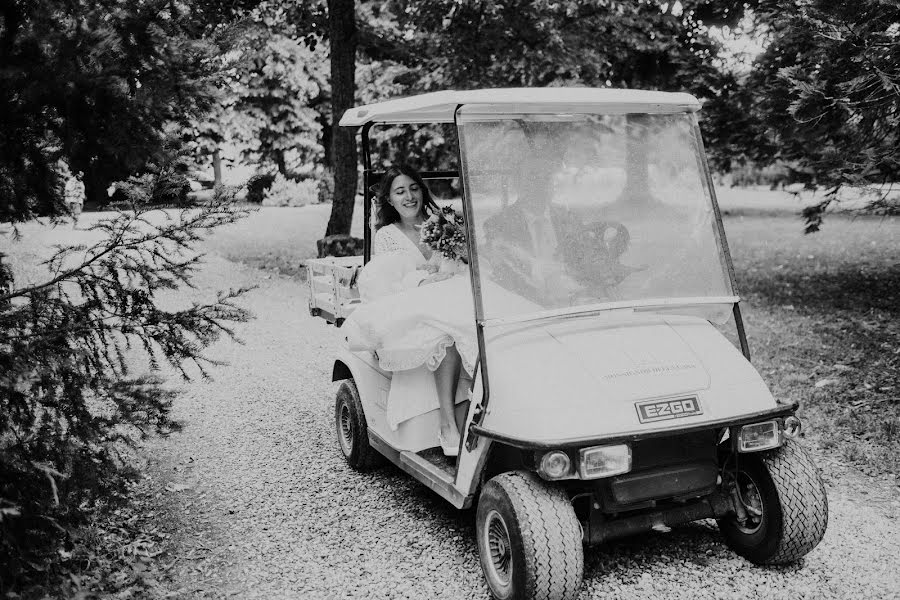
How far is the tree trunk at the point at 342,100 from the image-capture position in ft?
37.8

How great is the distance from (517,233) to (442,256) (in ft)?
3.00

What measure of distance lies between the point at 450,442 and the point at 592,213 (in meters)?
1.34

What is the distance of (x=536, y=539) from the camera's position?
9.79 ft

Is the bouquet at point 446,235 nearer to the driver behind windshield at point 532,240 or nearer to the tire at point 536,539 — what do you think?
the driver behind windshield at point 532,240

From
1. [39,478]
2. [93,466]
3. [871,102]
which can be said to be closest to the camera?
[39,478]

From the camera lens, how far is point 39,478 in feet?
8.50

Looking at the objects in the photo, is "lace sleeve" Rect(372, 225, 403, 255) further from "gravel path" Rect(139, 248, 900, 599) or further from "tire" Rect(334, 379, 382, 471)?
"gravel path" Rect(139, 248, 900, 599)

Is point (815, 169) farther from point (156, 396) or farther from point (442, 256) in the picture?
point (156, 396)

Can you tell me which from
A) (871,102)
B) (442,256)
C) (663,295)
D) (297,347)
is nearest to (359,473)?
(442,256)

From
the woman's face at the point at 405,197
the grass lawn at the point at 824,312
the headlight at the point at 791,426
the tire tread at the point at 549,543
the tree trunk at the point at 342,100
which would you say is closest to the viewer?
the tire tread at the point at 549,543

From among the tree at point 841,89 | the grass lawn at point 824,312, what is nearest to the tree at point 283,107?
the grass lawn at point 824,312

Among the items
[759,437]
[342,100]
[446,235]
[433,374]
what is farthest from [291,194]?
[759,437]

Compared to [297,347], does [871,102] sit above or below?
above

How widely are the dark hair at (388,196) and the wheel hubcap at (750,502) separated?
2435 millimetres
